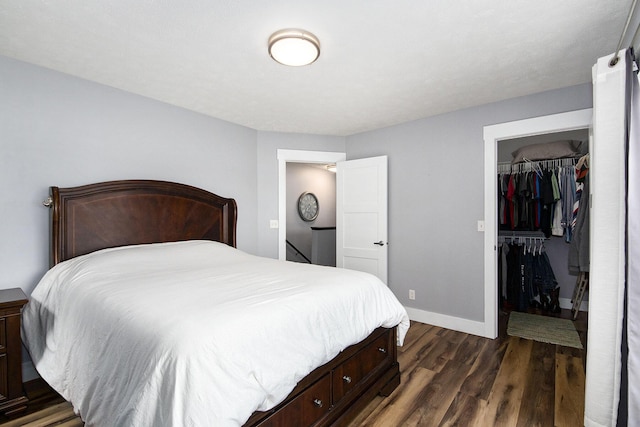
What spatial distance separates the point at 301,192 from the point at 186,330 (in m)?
5.39

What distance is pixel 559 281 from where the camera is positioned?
403cm

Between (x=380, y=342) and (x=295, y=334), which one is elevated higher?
(x=295, y=334)

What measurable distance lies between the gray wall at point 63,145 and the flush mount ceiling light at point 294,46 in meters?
1.59

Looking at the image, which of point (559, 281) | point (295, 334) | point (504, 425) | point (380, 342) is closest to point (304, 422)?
point (295, 334)

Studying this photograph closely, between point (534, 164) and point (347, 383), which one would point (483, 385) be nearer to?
point (347, 383)

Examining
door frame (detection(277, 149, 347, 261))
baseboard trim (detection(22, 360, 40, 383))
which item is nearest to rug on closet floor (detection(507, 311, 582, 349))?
door frame (detection(277, 149, 347, 261))

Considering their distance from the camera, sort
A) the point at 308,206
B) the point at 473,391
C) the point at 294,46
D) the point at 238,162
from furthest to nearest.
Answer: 1. the point at 308,206
2. the point at 238,162
3. the point at 473,391
4. the point at 294,46

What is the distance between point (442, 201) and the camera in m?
3.39

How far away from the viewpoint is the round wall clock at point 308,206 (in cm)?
639

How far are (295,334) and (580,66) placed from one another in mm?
2789

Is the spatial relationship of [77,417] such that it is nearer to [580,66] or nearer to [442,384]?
[442,384]

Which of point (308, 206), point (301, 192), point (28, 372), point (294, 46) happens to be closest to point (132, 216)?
point (28, 372)

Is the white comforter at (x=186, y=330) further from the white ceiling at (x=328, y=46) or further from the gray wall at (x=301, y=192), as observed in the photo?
the gray wall at (x=301, y=192)

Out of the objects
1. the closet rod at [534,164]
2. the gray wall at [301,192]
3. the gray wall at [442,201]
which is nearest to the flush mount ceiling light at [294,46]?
the gray wall at [442,201]
